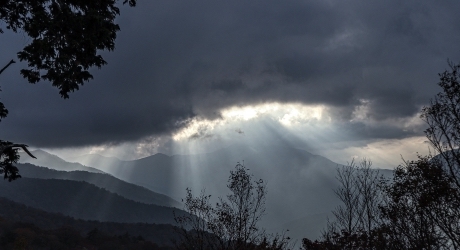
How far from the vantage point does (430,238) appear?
15758mm

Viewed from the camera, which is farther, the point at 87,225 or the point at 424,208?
the point at 87,225

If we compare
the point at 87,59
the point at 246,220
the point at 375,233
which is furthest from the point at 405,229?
the point at 87,59

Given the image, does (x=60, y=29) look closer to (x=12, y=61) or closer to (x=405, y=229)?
(x=12, y=61)

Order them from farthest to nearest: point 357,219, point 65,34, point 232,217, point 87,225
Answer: point 87,225, point 357,219, point 232,217, point 65,34

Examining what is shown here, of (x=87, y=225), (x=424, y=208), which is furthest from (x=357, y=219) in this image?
(x=87, y=225)

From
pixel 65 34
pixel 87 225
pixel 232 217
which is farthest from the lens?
pixel 87 225

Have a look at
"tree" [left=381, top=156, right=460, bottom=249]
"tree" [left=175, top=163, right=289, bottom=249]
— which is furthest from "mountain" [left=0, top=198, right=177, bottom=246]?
"tree" [left=381, top=156, right=460, bottom=249]

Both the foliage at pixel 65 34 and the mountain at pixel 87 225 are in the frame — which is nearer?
the foliage at pixel 65 34

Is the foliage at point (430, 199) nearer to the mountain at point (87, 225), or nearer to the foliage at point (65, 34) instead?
A: the foliage at point (65, 34)

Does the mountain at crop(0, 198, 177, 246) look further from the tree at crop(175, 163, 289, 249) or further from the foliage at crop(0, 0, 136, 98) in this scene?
the foliage at crop(0, 0, 136, 98)

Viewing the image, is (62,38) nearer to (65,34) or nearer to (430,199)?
(65,34)

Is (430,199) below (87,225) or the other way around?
below

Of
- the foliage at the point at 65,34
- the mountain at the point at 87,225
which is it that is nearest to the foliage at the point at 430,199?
the foliage at the point at 65,34

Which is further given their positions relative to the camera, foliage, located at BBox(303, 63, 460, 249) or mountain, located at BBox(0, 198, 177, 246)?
mountain, located at BBox(0, 198, 177, 246)
